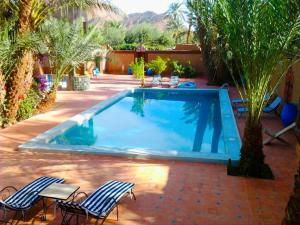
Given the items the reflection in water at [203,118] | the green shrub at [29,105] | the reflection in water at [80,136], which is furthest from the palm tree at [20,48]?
the reflection in water at [203,118]

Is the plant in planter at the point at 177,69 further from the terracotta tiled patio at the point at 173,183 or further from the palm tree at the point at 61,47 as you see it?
the terracotta tiled patio at the point at 173,183

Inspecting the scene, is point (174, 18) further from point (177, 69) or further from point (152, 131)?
point (152, 131)

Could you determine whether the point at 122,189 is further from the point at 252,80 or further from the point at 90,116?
the point at 90,116

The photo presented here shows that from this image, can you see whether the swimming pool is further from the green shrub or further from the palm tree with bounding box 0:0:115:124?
the palm tree with bounding box 0:0:115:124

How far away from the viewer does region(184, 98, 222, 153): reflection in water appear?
1075cm

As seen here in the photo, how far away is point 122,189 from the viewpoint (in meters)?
5.47

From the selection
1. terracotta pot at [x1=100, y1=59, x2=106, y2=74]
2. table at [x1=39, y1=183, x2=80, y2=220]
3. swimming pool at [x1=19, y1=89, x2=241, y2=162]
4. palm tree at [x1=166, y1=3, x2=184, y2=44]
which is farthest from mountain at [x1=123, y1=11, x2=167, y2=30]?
table at [x1=39, y1=183, x2=80, y2=220]

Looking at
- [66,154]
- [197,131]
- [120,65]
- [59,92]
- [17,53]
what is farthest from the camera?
[120,65]

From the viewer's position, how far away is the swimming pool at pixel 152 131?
8133mm

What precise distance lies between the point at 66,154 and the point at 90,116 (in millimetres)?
4590

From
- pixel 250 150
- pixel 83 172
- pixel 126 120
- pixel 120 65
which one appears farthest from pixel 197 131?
pixel 120 65

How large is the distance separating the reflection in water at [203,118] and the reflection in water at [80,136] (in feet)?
11.7

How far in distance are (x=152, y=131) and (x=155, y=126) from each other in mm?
815

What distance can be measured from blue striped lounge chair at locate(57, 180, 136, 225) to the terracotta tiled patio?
0.29 meters
